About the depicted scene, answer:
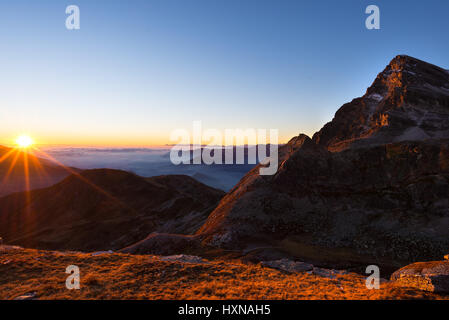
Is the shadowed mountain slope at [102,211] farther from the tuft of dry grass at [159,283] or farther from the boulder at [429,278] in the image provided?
the boulder at [429,278]

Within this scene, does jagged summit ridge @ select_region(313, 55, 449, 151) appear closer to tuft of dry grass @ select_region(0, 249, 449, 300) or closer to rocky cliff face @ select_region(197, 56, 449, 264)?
rocky cliff face @ select_region(197, 56, 449, 264)

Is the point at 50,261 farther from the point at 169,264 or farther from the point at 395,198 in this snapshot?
the point at 395,198

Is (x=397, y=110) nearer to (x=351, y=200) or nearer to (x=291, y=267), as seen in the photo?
(x=351, y=200)

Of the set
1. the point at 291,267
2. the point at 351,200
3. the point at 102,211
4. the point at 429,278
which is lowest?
the point at 102,211

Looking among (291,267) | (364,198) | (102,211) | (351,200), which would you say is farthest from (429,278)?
(102,211)

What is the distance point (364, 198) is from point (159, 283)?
1390 inches

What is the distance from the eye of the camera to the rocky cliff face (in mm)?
28344

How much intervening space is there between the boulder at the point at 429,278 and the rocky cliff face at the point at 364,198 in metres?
14.8

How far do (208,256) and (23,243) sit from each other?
5908 centimetres

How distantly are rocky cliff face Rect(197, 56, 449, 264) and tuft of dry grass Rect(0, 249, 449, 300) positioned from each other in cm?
1500

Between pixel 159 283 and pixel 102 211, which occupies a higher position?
pixel 159 283

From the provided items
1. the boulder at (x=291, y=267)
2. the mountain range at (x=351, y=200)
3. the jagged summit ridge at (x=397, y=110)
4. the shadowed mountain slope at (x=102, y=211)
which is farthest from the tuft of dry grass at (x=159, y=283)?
the jagged summit ridge at (x=397, y=110)

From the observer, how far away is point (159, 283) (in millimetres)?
11586
